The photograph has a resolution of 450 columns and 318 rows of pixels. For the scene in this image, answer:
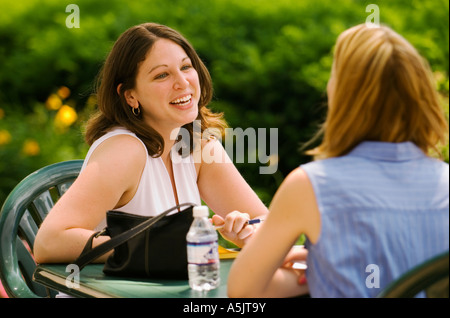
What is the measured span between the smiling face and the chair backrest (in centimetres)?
45

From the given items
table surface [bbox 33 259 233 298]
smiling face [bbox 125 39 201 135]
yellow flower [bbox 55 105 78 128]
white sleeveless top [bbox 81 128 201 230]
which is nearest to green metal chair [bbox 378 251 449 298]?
table surface [bbox 33 259 233 298]

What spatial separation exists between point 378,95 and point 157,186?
1.23 m

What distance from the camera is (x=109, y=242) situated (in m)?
2.10

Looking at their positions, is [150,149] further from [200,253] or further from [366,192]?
[366,192]

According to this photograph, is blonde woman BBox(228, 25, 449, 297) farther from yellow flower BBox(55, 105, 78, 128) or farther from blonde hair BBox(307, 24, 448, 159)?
yellow flower BBox(55, 105, 78, 128)

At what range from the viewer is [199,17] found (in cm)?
618

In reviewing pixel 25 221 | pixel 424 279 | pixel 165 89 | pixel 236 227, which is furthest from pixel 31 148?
pixel 424 279

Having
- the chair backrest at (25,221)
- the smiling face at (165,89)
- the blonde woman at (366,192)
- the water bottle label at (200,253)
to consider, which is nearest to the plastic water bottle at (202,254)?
the water bottle label at (200,253)

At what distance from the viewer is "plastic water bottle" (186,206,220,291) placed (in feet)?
6.56

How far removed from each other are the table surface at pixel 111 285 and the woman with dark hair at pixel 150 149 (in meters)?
0.10

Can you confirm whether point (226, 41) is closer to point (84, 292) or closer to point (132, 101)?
point (132, 101)

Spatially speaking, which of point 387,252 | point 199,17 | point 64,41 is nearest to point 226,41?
point 199,17

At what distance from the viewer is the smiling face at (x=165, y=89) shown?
277cm

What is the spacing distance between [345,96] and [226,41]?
447 cm
